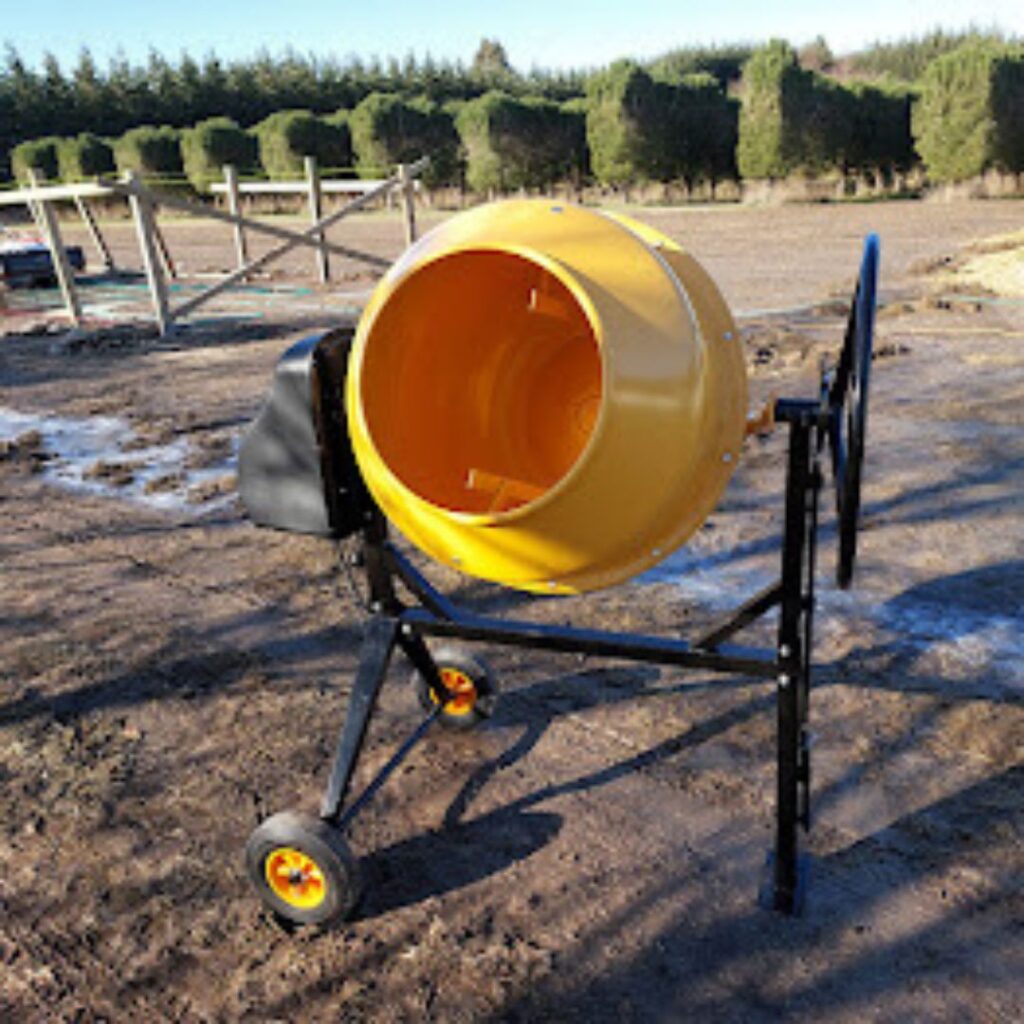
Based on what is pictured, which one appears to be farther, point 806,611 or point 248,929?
point 248,929

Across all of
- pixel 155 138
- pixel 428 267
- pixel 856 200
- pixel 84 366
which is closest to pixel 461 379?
pixel 428 267

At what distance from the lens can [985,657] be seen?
3383 millimetres

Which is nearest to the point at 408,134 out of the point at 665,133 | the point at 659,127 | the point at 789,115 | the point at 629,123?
the point at 629,123

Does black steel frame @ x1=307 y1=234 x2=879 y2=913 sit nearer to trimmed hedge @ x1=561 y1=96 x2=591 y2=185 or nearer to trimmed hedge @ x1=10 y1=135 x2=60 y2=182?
trimmed hedge @ x1=561 y1=96 x2=591 y2=185

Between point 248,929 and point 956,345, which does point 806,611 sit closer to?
point 248,929

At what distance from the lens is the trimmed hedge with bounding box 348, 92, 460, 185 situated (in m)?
32.5

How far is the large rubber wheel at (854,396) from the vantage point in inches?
72.0

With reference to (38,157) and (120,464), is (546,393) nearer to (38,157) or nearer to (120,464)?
(120,464)

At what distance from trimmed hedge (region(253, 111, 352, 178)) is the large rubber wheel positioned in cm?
3376

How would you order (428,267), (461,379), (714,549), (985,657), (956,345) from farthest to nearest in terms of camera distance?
(956,345)
(714,549)
(985,657)
(461,379)
(428,267)

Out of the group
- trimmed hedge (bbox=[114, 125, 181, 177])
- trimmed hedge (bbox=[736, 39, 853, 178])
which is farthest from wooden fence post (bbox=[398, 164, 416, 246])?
trimmed hedge (bbox=[114, 125, 181, 177])

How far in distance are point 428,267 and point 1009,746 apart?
2412mm

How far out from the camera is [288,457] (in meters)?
2.36

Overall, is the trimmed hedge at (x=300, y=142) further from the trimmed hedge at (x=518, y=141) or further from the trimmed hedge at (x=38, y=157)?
the trimmed hedge at (x=38, y=157)
